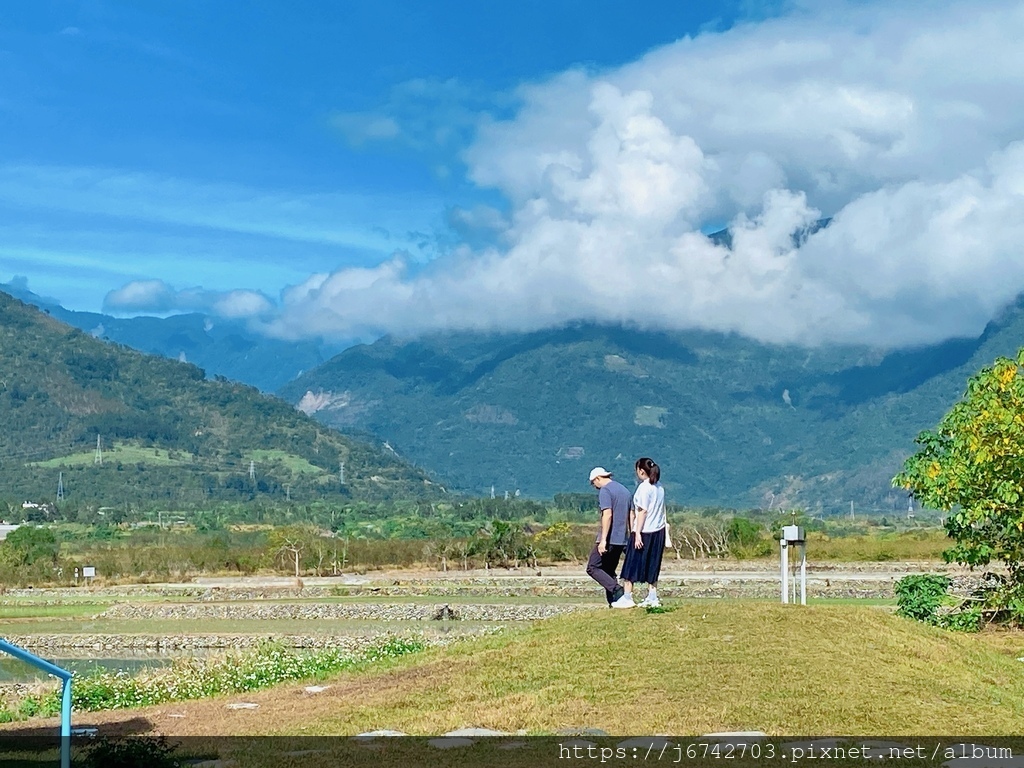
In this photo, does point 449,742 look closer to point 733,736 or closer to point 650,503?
point 733,736

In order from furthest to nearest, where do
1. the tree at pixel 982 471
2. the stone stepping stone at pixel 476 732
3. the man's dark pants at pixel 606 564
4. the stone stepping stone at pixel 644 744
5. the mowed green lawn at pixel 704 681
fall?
the tree at pixel 982 471, the man's dark pants at pixel 606 564, the mowed green lawn at pixel 704 681, the stone stepping stone at pixel 476 732, the stone stepping stone at pixel 644 744

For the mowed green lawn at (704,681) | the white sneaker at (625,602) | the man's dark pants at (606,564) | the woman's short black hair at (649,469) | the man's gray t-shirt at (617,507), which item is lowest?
the mowed green lawn at (704,681)

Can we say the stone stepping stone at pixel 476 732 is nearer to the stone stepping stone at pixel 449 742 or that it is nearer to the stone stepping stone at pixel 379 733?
the stone stepping stone at pixel 449 742

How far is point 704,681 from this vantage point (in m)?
13.0

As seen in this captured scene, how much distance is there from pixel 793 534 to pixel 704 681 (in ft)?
13.1

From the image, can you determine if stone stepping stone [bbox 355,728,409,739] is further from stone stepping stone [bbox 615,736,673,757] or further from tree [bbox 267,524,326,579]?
tree [bbox 267,524,326,579]

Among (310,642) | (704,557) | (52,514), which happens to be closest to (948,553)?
(310,642)

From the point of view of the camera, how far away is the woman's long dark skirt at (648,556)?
54.9 feet

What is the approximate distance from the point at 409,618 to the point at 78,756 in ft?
109

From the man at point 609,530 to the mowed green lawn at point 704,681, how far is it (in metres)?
0.90

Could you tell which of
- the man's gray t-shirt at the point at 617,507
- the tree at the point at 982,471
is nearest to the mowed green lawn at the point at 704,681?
the man's gray t-shirt at the point at 617,507

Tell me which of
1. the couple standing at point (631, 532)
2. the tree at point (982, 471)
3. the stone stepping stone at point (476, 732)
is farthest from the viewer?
the tree at point (982, 471)

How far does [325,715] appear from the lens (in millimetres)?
13250

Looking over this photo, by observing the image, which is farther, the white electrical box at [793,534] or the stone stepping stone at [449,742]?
the white electrical box at [793,534]
